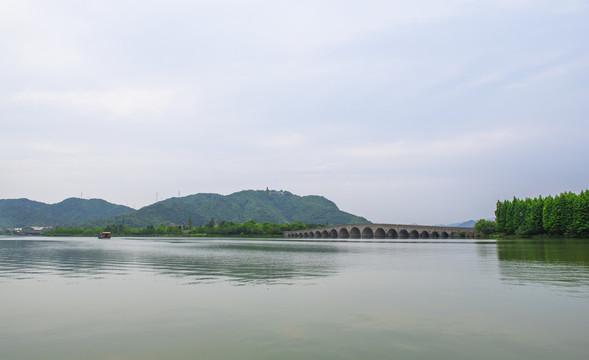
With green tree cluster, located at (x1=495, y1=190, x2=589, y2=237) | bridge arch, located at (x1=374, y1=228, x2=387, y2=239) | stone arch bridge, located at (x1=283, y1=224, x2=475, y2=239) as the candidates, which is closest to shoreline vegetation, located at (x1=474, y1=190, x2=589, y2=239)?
green tree cluster, located at (x1=495, y1=190, x2=589, y2=237)

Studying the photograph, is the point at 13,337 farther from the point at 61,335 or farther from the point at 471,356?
the point at 471,356

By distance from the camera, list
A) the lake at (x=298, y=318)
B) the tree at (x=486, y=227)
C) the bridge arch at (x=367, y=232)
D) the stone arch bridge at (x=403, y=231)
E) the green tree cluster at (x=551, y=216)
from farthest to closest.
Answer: the bridge arch at (x=367, y=232)
the stone arch bridge at (x=403, y=231)
the tree at (x=486, y=227)
the green tree cluster at (x=551, y=216)
the lake at (x=298, y=318)

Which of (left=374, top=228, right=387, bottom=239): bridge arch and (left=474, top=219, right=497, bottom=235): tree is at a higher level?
(left=474, top=219, right=497, bottom=235): tree

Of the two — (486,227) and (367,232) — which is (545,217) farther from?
(367,232)

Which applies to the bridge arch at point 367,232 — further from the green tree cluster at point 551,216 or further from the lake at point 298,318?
the lake at point 298,318

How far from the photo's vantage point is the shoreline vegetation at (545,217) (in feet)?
298

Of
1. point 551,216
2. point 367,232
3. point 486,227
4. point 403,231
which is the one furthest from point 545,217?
point 367,232

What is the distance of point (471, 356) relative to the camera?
10609mm

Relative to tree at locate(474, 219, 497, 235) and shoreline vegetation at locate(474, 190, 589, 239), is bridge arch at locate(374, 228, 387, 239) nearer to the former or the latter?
tree at locate(474, 219, 497, 235)

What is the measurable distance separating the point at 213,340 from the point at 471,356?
7041mm

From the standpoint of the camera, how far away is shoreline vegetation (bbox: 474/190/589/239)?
90938 millimetres

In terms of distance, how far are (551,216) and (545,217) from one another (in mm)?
2416

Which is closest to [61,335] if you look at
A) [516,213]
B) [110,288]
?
[110,288]

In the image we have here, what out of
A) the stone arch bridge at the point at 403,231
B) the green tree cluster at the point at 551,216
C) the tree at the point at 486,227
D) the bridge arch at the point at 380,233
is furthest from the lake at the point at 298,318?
the bridge arch at the point at 380,233
